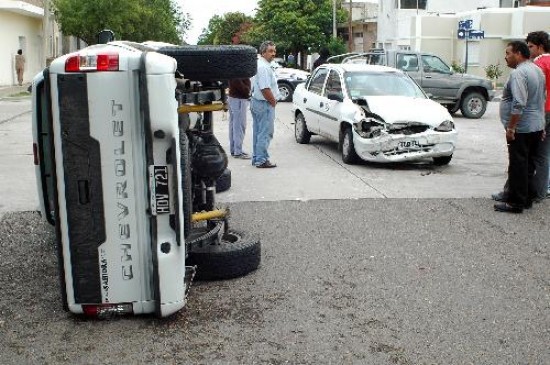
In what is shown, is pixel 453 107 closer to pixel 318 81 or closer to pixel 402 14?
pixel 318 81

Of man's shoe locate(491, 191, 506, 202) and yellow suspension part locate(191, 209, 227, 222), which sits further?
man's shoe locate(491, 191, 506, 202)

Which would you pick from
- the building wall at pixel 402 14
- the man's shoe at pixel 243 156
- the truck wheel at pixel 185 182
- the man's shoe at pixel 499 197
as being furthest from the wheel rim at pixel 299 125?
the building wall at pixel 402 14

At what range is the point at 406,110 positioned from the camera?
34.3ft

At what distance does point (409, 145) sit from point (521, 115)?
2936 millimetres

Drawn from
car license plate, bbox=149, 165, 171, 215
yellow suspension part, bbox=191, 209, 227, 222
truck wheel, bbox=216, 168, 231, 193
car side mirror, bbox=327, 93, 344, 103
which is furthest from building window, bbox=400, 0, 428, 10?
car license plate, bbox=149, 165, 171, 215

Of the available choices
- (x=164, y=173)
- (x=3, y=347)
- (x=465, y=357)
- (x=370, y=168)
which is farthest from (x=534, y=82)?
(x=3, y=347)

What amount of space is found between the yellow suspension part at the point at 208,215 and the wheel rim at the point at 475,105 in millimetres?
14766

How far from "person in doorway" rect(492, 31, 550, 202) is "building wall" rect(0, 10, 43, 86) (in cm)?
3090

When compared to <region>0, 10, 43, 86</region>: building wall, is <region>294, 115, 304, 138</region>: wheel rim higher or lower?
lower

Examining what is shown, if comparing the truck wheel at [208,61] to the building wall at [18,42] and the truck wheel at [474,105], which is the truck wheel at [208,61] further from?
the building wall at [18,42]

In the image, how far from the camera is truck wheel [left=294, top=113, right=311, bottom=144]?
1330 cm

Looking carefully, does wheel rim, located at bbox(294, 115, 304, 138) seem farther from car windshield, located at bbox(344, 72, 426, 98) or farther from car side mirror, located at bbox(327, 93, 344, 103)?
car side mirror, located at bbox(327, 93, 344, 103)

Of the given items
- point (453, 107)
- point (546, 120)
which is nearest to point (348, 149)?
point (546, 120)

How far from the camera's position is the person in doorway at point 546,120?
7930 millimetres
